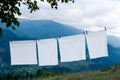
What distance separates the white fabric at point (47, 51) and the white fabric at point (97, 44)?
263 cm

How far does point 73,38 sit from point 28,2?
20.2m

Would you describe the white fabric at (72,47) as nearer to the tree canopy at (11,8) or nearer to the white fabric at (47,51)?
the white fabric at (47,51)

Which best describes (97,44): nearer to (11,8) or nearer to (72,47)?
(72,47)

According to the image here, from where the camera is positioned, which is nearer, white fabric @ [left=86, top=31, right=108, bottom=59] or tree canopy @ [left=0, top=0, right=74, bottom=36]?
tree canopy @ [left=0, top=0, right=74, bottom=36]

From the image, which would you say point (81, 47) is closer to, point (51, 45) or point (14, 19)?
point (51, 45)

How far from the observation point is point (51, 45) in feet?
96.1

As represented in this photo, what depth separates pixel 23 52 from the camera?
29.0 meters

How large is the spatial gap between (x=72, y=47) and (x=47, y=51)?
2.00 metres

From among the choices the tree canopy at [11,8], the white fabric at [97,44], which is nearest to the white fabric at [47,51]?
the white fabric at [97,44]

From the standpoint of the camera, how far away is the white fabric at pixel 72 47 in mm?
29125

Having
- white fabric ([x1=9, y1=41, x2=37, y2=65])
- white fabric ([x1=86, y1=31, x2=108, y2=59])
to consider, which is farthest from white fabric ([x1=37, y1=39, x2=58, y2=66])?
white fabric ([x1=86, y1=31, x2=108, y2=59])

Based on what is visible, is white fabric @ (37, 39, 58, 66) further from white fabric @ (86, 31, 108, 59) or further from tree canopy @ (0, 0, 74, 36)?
tree canopy @ (0, 0, 74, 36)

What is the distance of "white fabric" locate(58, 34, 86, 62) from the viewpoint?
29125 mm

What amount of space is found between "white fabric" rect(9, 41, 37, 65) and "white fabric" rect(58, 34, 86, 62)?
214cm
